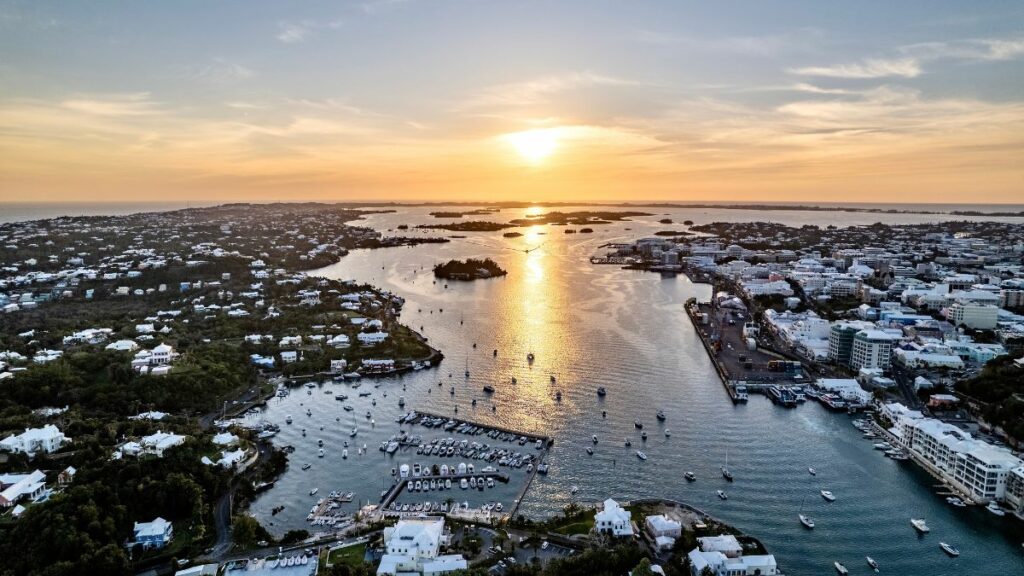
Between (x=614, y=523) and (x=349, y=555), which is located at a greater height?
(x=614, y=523)

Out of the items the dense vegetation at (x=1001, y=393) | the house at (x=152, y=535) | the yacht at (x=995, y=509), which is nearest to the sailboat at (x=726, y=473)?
the yacht at (x=995, y=509)

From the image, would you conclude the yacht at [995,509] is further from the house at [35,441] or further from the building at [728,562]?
the house at [35,441]

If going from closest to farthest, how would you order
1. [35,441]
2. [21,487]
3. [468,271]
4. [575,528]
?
[575,528], [21,487], [35,441], [468,271]

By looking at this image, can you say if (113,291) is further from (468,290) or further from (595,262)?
(595,262)

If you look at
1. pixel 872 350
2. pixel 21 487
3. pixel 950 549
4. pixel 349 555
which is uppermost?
pixel 872 350

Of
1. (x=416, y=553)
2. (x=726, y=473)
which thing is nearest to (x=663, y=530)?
(x=726, y=473)

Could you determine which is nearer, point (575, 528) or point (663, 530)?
point (663, 530)

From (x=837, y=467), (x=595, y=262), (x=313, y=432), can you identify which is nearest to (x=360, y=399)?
(x=313, y=432)

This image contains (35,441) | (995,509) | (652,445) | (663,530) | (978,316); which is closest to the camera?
(663,530)

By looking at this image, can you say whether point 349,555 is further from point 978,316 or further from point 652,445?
point 978,316
